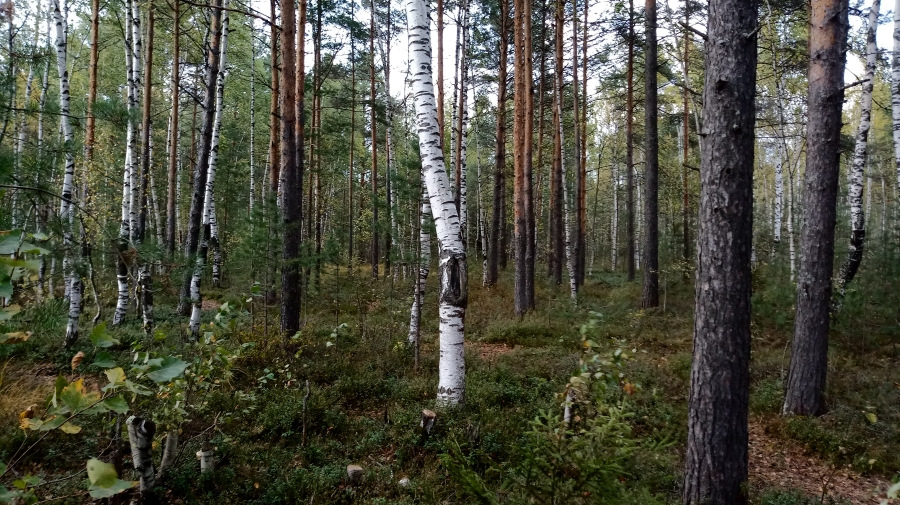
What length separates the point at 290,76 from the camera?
8.20 m

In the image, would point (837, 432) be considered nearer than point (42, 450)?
No

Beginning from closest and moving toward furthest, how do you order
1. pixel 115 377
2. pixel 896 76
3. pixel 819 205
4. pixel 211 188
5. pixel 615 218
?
1. pixel 115 377
2. pixel 819 205
3. pixel 896 76
4. pixel 211 188
5. pixel 615 218

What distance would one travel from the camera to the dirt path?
4.85m

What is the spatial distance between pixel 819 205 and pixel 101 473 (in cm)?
778

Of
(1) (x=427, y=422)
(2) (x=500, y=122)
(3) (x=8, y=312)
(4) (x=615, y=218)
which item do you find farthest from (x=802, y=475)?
(4) (x=615, y=218)

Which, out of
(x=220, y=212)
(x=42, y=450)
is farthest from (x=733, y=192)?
(x=220, y=212)

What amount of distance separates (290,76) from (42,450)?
6.50 m

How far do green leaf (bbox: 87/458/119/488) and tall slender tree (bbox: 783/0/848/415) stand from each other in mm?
Answer: 7644

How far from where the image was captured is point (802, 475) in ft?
17.1

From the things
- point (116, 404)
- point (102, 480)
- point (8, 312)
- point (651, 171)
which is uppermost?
point (651, 171)

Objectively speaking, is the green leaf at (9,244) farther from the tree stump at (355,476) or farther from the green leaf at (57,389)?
the tree stump at (355,476)

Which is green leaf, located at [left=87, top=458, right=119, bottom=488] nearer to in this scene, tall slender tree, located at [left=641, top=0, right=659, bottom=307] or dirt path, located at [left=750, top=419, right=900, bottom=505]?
dirt path, located at [left=750, top=419, right=900, bottom=505]

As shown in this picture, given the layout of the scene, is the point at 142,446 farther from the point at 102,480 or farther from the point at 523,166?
the point at 523,166

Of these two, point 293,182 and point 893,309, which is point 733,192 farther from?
point 893,309
